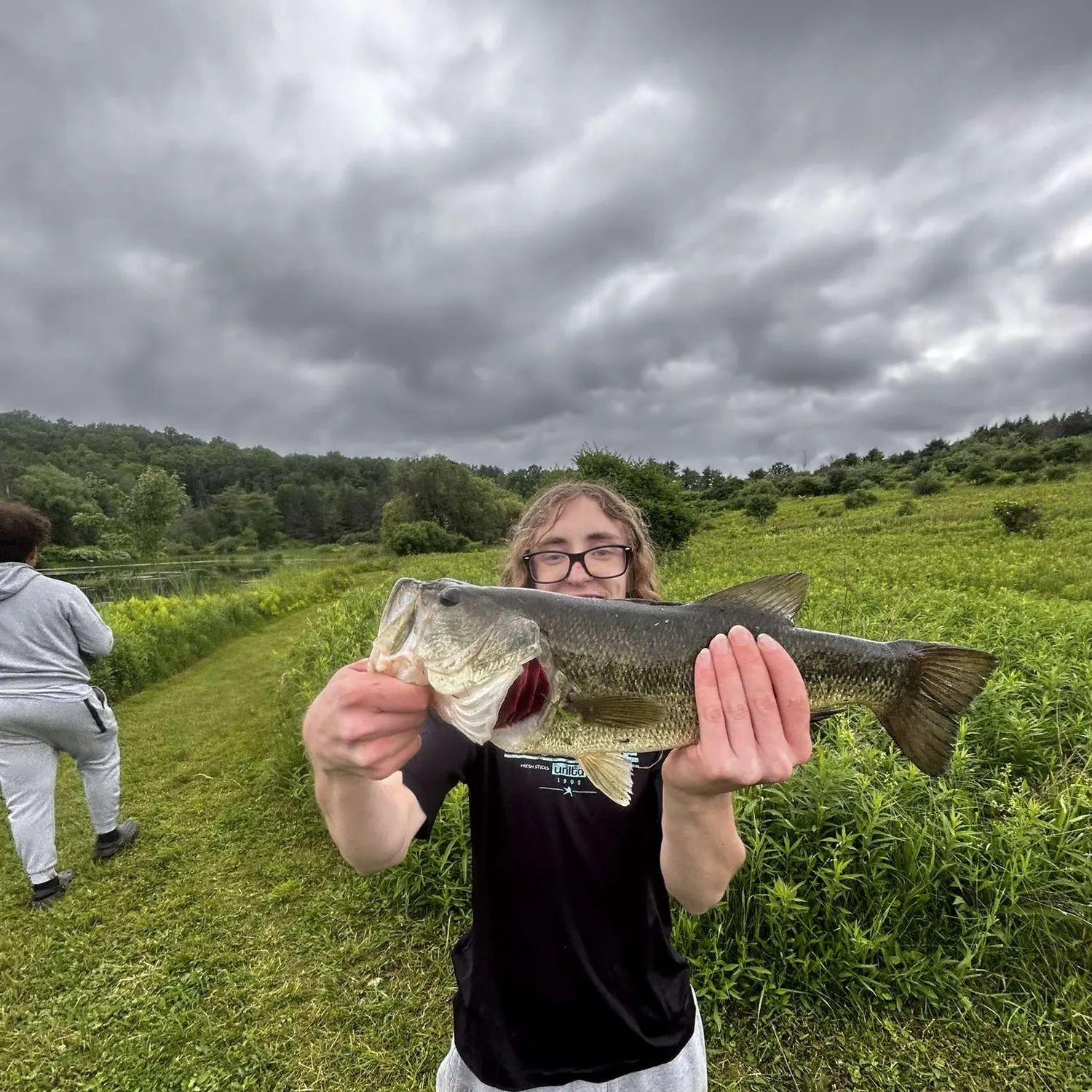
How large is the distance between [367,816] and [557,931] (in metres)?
0.80

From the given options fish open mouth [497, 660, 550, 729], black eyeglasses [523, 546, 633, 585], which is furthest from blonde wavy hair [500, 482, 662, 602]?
fish open mouth [497, 660, 550, 729]

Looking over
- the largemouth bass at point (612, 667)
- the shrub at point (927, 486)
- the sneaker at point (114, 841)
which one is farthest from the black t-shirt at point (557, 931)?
the shrub at point (927, 486)

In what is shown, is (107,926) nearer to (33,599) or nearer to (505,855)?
(33,599)

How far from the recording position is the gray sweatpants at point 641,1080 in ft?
6.42

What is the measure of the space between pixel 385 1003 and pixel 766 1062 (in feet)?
7.33

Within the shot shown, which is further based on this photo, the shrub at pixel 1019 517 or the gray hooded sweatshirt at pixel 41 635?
the shrub at pixel 1019 517

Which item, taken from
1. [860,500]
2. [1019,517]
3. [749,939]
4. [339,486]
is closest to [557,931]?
[749,939]

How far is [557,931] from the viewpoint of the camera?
1.98 m

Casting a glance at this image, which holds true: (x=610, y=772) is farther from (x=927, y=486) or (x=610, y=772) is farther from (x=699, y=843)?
(x=927, y=486)

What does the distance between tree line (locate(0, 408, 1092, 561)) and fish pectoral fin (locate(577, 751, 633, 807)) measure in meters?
18.0

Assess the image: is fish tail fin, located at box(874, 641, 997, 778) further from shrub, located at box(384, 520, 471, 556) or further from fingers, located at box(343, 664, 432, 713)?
shrub, located at box(384, 520, 471, 556)

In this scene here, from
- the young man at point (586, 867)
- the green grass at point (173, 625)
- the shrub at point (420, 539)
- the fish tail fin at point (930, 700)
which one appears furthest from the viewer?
the shrub at point (420, 539)

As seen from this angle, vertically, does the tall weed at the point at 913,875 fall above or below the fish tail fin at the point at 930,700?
below

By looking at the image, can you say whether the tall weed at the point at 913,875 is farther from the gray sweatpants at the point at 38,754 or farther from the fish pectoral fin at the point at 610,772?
the fish pectoral fin at the point at 610,772
